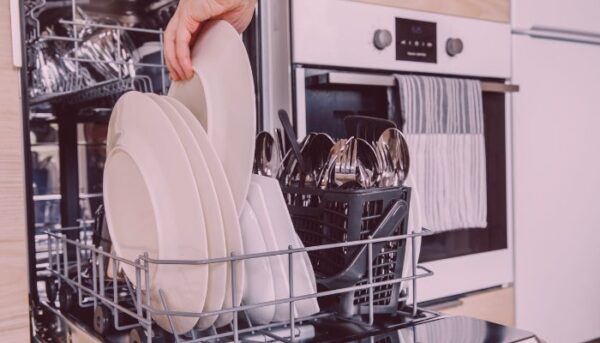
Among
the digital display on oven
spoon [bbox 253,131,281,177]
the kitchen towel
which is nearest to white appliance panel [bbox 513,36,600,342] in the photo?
the kitchen towel

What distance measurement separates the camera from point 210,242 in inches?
21.5

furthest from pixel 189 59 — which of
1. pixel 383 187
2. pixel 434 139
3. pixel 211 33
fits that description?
pixel 434 139

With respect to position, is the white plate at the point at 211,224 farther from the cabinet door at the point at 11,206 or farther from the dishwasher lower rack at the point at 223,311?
the cabinet door at the point at 11,206

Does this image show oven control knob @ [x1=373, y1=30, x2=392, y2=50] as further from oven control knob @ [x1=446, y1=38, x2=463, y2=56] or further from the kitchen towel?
oven control knob @ [x1=446, y1=38, x2=463, y2=56]

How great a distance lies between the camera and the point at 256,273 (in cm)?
59

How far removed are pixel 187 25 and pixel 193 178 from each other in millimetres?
192

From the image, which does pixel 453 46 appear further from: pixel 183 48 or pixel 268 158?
pixel 183 48

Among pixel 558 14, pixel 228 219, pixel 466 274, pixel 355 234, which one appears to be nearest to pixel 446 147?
pixel 466 274

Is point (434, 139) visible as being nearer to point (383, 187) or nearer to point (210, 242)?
point (383, 187)

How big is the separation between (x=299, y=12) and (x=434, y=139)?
40 cm

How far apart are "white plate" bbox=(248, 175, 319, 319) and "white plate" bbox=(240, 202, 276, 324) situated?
0.7 inches

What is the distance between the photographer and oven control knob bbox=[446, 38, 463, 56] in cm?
130

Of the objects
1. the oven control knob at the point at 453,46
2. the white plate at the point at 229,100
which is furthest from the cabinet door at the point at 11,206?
the oven control knob at the point at 453,46

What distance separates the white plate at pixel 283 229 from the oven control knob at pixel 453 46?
835 millimetres
